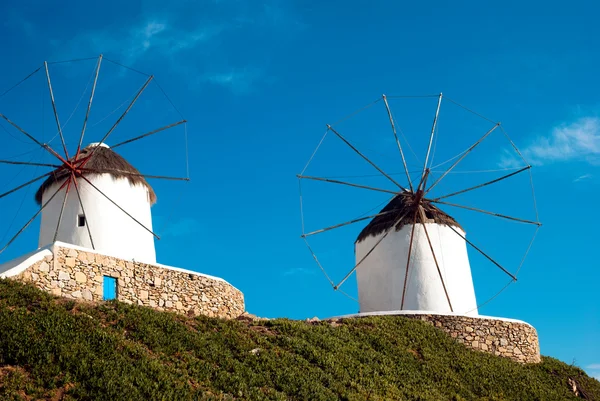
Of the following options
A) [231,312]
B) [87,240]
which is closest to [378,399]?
[231,312]

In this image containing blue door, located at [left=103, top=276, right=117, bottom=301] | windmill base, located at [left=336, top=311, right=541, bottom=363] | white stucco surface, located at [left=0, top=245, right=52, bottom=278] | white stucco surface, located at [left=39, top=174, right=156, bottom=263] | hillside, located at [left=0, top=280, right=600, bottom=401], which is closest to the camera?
hillside, located at [left=0, top=280, right=600, bottom=401]

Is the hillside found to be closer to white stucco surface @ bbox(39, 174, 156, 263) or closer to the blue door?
the blue door

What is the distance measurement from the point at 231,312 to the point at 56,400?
30.6ft

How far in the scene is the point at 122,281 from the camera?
1769 centimetres

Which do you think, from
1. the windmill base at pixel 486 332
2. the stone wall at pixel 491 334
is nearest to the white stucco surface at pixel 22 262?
the windmill base at pixel 486 332

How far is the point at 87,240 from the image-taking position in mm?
20922

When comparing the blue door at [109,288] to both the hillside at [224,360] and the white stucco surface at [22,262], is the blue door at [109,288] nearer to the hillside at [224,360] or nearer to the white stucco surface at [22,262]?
the white stucco surface at [22,262]

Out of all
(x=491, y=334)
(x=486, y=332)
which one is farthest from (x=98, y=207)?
(x=491, y=334)

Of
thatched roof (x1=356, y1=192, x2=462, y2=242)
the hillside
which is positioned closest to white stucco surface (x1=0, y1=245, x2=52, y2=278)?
the hillside

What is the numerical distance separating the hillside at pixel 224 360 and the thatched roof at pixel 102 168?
7.24m

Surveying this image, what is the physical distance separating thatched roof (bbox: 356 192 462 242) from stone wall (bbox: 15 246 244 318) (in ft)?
23.5

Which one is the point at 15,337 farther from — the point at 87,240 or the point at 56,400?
the point at 87,240

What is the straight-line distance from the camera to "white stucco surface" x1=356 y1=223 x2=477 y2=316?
2469 cm

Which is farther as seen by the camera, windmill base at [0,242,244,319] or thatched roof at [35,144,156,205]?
thatched roof at [35,144,156,205]
